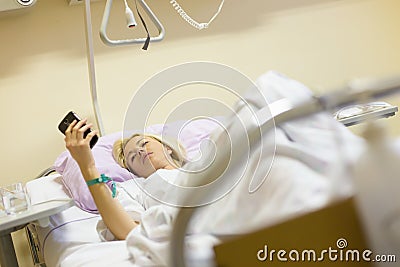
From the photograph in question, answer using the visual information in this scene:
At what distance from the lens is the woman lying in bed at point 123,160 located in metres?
1.68

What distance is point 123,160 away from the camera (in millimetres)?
2240

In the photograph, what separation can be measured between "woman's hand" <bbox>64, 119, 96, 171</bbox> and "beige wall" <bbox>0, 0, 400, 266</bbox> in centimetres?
91

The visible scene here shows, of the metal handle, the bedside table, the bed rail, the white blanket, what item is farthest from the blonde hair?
the bed rail

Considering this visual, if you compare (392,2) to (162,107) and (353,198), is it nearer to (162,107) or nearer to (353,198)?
(162,107)

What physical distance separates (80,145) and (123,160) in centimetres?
49

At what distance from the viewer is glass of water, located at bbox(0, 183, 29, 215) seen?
1.80m

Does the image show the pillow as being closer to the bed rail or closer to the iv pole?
the iv pole

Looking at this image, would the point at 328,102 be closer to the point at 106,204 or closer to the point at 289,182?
the point at 289,182

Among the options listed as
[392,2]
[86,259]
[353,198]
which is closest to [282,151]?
[353,198]

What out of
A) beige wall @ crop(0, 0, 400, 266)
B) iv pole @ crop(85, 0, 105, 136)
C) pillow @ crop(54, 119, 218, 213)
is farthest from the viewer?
beige wall @ crop(0, 0, 400, 266)

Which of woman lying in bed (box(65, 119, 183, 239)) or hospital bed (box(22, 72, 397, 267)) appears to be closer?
hospital bed (box(22, 72, 397, 267))

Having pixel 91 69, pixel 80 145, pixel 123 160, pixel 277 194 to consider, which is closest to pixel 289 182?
pixel 277 194

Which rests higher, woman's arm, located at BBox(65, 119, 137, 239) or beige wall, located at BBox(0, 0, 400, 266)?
beige wall, located at BBox(0, 0, 400, 266)

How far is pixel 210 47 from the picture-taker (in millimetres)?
2943
